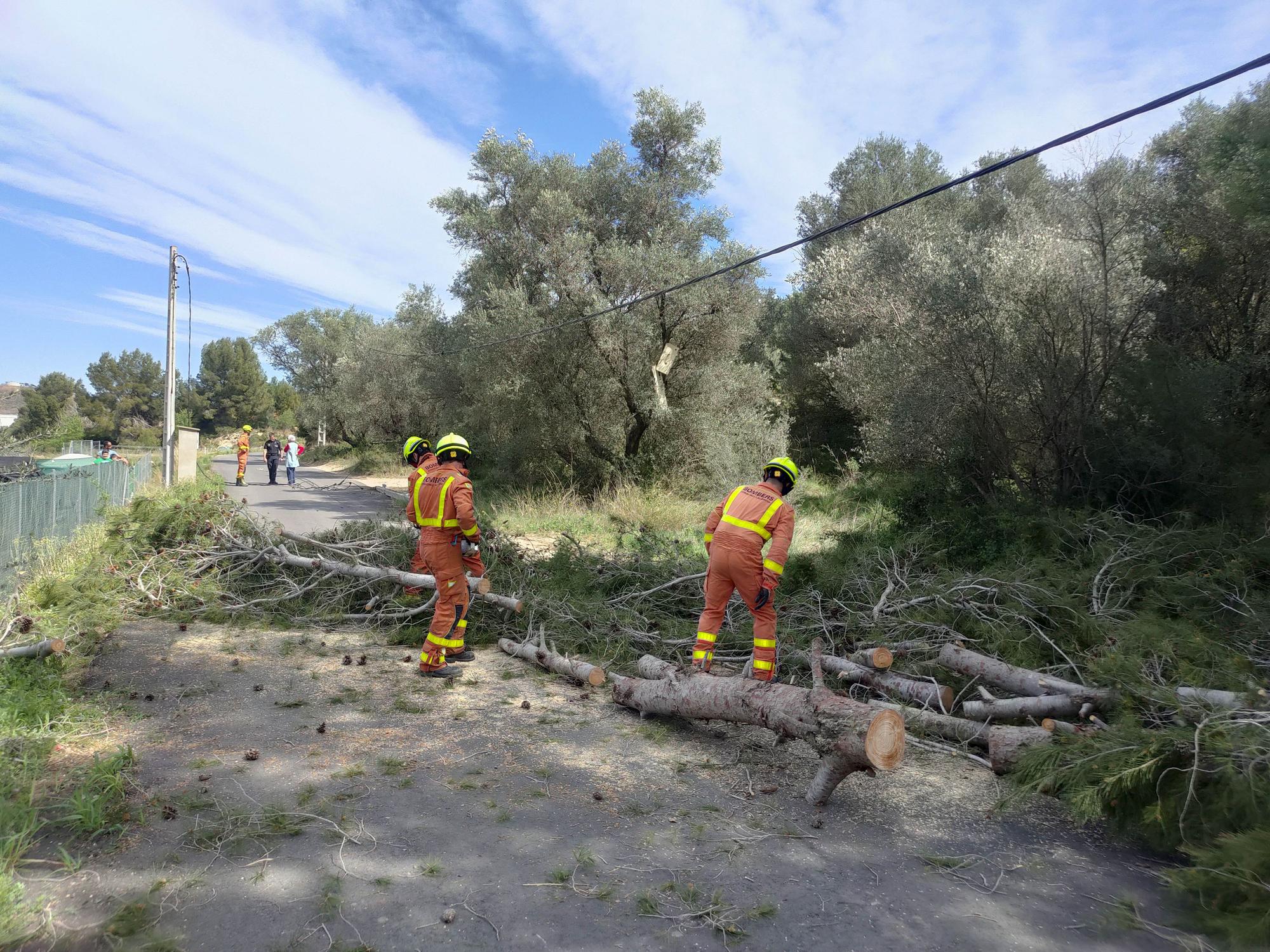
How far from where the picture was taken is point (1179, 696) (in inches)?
150

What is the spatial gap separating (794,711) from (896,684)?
1388mm

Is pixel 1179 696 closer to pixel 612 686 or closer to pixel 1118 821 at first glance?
pixel 1118 821

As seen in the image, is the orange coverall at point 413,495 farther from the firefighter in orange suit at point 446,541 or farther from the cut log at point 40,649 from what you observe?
the cut log at point 40,649

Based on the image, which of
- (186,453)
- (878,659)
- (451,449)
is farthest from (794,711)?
(186,453)

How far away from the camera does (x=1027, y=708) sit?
14.8ft

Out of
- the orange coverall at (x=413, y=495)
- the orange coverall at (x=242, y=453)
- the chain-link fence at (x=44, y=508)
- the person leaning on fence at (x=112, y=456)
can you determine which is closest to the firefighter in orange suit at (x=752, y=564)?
the orange coverall at (x=413, y=495)

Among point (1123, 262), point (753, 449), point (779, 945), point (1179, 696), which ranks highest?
point (1123, 262)

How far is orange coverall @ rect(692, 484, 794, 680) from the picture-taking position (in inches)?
219

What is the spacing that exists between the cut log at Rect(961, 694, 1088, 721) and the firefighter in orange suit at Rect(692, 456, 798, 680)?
1.38 metres

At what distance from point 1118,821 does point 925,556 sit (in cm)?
465

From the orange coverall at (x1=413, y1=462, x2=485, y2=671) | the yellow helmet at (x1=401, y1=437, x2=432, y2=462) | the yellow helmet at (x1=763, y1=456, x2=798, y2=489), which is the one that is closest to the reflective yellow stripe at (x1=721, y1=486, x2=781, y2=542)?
the yellow helmet at (x1=763, y1=456, x2=798, y2=489)

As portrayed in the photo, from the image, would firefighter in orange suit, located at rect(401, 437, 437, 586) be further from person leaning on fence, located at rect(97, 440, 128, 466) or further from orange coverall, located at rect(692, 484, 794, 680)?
person leaning on fence, located at rect(97, 440, 128, 466)

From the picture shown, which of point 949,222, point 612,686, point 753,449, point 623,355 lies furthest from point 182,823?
point 949,222

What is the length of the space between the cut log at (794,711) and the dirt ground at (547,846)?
0.68 feet
